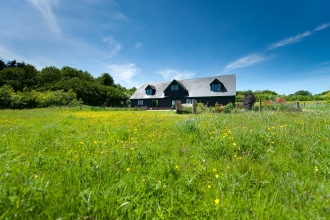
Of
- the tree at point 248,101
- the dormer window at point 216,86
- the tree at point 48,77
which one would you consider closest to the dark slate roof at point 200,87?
the dormer window at point 216,86

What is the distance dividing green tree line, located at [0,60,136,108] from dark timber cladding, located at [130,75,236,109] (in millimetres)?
10090

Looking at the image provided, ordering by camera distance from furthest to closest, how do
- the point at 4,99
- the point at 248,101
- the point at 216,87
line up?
the point at 216,87 < the point at 4,99 < the point at 248,101

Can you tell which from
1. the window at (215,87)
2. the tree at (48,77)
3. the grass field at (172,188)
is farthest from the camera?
the tree at (48,77)

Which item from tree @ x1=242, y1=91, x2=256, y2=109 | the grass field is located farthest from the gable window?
the grass field

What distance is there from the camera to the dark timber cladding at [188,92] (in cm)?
2998

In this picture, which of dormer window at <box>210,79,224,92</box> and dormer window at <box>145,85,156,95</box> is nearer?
dormer window at <box>210,79,224,92</box>

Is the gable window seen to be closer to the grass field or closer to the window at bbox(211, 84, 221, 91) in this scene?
the window at bbox(211, 84, 221, 91)

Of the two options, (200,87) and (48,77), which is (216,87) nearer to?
(200,87)

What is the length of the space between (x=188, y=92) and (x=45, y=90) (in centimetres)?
4212

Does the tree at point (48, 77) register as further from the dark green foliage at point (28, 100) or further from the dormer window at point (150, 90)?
the dormer window at point (150, 90)

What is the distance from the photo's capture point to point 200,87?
1331 inches

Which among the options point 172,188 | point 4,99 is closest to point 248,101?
point 172,188

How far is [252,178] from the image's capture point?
2.23 metres

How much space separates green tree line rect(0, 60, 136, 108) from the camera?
2821cm
